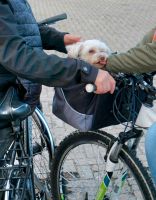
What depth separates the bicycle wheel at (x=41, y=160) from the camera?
2891 mm

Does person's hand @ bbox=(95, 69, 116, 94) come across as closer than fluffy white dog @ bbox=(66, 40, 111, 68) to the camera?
Yes

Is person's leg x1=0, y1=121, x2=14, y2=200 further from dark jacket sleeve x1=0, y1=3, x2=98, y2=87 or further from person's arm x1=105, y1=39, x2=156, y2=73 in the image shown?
person's arm x1=105, y1=39, x2=156, y2=73

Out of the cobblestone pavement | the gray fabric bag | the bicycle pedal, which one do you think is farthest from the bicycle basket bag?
the cobblestone pavement

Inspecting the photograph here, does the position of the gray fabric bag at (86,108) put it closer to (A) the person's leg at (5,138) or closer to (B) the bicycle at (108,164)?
(B) the bicycle at (108,164)

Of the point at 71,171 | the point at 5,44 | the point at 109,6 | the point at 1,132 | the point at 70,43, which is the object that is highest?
the point at 5,44

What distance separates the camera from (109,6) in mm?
12836

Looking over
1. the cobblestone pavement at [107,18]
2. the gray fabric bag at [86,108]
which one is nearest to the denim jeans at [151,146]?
the gray fabric bag at [86,108]

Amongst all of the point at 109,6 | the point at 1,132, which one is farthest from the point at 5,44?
the point at 109,6

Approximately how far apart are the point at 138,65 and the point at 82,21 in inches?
340

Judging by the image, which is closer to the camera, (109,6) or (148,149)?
(148,149)

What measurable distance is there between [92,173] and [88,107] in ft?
2.30

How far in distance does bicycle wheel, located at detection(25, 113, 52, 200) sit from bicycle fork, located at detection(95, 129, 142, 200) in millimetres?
366

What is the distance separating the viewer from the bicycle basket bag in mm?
2477

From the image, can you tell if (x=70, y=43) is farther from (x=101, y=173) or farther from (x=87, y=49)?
(x=101, y=173)
